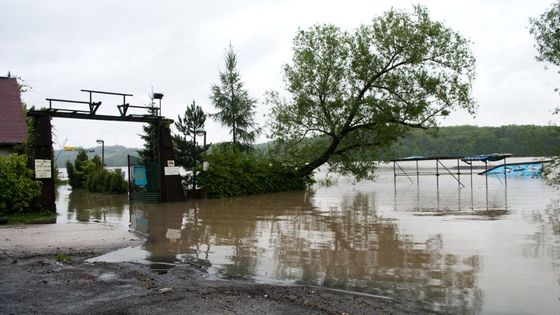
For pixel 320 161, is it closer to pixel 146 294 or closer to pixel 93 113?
pixel 93 113

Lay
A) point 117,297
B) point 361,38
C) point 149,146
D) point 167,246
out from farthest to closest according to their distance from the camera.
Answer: point 149,146, point 361,38, point 167,246, point 117,297

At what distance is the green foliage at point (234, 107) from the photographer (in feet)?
121

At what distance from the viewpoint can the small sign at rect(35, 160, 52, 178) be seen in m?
17.9

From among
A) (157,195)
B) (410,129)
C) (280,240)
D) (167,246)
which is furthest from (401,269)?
(410,129)

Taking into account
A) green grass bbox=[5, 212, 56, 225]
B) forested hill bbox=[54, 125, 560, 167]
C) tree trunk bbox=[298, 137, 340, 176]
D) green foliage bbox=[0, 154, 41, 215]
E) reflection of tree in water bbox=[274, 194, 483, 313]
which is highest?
forested hill bbox=[54, 125, 560, 167]

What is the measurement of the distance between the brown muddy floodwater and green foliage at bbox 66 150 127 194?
479 inches

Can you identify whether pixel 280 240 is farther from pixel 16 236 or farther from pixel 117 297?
pixel 16 236

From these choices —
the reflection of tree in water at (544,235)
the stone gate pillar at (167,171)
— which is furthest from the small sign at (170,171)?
the reflection of tree in water at (544,235)

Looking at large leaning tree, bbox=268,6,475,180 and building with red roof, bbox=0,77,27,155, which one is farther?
large leaning tree, bbox=268,6,475,180

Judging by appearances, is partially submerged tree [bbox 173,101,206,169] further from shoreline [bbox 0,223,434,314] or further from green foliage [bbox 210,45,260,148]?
shoreline [bbox 0,223,434,314]

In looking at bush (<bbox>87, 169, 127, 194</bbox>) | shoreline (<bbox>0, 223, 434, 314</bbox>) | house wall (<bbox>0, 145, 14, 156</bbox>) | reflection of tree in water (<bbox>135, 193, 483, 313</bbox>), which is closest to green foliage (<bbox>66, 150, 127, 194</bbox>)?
bush (<bbox>87, 169, 127, 194</bbox>)

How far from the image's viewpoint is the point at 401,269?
8188 mm

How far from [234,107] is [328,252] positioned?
27832 millimetres

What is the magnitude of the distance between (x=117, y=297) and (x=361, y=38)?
24223 millimetres
